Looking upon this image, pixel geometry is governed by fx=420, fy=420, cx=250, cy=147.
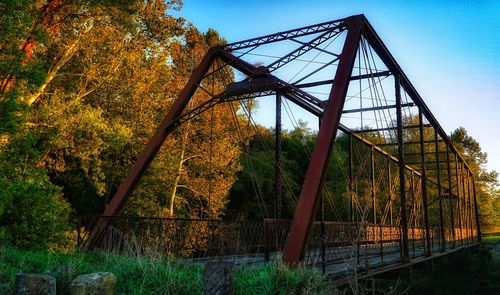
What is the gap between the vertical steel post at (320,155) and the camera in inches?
294

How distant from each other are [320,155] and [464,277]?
54.1ft

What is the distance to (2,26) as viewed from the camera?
10797 mm

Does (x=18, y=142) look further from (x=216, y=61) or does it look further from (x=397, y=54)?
(x=397, y=54)

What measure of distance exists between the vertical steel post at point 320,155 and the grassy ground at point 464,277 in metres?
9.03

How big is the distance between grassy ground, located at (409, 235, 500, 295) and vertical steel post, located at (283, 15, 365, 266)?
9.03m

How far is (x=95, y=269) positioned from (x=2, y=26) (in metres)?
8.16

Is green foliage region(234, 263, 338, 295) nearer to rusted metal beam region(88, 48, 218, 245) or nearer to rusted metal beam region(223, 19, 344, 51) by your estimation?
rusted metal beam region(88, 48, 218, 245)

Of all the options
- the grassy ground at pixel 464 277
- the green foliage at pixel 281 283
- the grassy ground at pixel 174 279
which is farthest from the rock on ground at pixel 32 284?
the grassy ground at pixel 464 277

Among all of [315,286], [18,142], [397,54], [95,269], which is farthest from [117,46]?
[315,286]

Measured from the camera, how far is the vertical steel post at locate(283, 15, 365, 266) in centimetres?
747

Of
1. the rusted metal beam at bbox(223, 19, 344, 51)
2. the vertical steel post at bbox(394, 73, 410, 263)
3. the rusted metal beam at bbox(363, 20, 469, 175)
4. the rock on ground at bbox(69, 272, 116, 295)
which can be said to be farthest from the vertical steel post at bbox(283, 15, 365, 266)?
the rock on ground at bbox(69, 272, 116, 295)

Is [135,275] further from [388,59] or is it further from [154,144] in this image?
[388,59]

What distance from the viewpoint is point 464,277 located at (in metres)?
20.6

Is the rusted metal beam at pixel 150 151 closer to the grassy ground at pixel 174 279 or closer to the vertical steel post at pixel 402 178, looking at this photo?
the grassy ground at pixel 174 279
